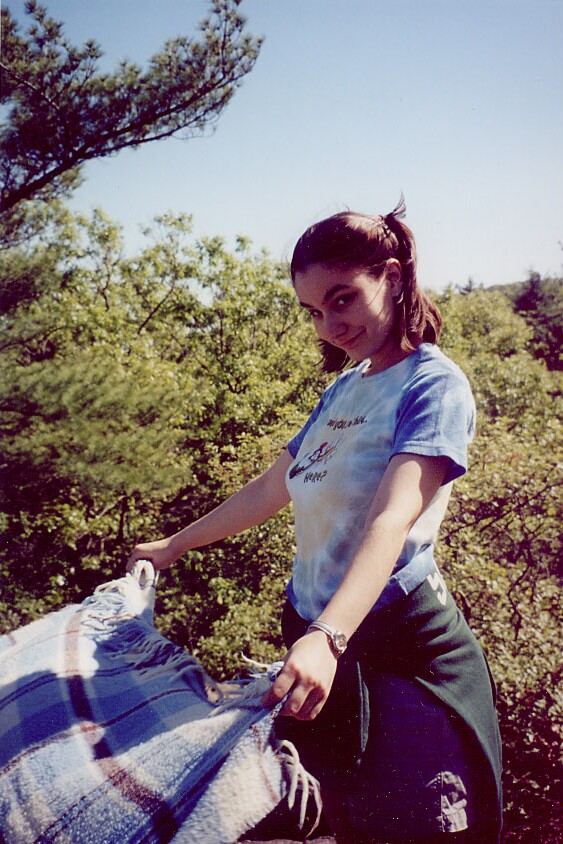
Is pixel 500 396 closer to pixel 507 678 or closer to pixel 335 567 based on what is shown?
pixel 507 678

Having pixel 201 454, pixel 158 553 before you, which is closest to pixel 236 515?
pixel 158 553

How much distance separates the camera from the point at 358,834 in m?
1.18

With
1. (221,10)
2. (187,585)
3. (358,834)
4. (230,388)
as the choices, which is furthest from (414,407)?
(230,388)

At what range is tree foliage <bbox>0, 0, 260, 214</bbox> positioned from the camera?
5391 mm

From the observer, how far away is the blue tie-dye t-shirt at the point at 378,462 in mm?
1061

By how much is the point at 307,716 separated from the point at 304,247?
89 cm

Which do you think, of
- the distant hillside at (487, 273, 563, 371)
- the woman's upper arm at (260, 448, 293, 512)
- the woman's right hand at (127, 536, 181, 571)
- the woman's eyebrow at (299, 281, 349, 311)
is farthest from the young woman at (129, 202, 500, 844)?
the distant hillside at (487, 273, 563, 371)

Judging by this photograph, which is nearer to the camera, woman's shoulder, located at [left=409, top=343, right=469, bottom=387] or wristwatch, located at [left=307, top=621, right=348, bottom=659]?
wristwatch, located at [left=307, top=621, right=348, bottom=659]

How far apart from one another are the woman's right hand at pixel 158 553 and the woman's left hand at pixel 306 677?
87cm

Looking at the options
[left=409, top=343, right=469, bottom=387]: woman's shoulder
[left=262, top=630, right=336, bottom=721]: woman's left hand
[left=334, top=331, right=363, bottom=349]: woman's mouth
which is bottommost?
[left=262, top=630, right=336, bottom=721]: woman's left hand

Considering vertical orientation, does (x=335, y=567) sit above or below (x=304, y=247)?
below

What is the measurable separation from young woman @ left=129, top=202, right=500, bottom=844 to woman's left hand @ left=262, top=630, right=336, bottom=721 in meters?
0.06

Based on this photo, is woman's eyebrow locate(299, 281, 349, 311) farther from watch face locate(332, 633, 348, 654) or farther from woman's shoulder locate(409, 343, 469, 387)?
watch face locate(332, 633, 348, 654)

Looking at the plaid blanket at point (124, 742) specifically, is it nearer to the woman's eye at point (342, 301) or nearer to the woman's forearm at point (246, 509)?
the woman's forearm at point (246, 509)
